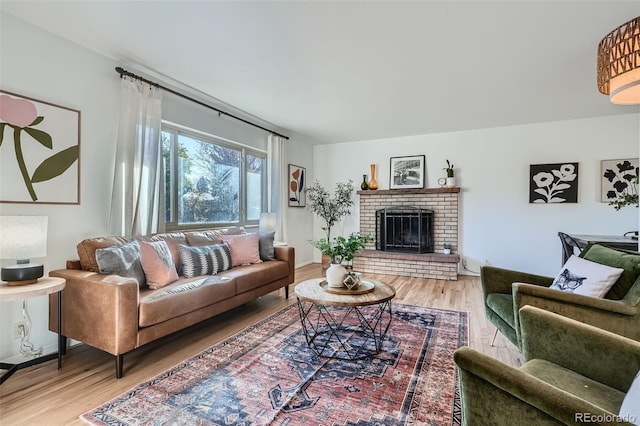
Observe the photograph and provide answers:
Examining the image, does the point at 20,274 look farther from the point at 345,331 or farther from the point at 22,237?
the point at 345,331

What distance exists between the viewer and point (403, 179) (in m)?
5.50

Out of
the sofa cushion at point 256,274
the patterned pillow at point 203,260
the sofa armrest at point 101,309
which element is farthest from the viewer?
the sofa cushion at point 256,274

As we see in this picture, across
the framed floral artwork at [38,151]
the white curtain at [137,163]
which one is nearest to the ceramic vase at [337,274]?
the white curtain at [137,163]

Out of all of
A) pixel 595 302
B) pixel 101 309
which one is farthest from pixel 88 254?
pixel 595 302

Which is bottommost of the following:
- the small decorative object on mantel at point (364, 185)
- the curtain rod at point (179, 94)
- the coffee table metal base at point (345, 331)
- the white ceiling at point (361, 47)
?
the coffee table metal base at point (345, 331)

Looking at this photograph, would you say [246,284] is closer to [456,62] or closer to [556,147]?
[456,62]

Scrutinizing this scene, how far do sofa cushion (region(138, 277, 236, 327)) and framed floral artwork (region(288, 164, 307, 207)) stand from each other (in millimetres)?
2819

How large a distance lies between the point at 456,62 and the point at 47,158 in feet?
11.3

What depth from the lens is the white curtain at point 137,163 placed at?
9.00 ft

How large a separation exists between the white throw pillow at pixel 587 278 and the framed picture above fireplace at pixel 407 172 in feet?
11.1

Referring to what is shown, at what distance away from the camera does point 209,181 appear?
3939 mm

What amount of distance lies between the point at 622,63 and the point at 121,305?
3204mm

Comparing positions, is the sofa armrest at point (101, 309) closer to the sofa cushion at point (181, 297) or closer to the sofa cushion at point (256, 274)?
the sofa cushion at point (181, 297)

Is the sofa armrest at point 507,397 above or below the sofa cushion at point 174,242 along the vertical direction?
below
